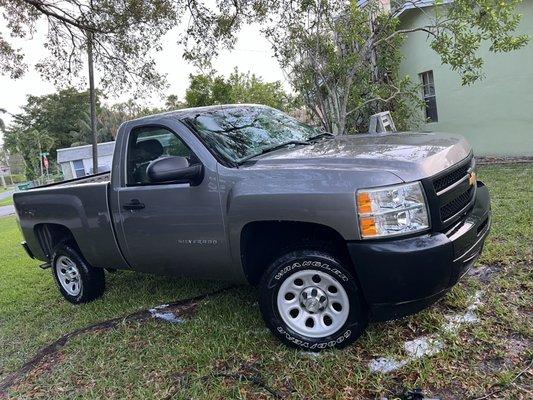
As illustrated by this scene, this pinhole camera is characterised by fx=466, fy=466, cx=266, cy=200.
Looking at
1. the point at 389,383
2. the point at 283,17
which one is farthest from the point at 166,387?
the point at 283,17

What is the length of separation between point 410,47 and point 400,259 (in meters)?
11.8

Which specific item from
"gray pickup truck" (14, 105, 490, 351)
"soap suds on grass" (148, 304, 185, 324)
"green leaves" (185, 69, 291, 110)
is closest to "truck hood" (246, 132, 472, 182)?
"gray pickup truck" (14, 105, 490, 351)

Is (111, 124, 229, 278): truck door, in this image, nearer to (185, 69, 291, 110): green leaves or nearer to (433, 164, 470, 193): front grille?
(433, 164, 470, 193): front grille

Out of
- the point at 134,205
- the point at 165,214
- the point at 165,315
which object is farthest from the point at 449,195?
the point at 165,315

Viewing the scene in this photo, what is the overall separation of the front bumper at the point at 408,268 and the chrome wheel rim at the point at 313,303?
23cm

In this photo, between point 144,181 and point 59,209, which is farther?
point 59,209

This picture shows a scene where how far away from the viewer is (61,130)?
60438 millimetres

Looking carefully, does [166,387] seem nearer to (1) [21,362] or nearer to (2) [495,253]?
(1) [21,362]

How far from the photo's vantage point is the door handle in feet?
13.5

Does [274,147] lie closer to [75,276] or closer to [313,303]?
[313,303]

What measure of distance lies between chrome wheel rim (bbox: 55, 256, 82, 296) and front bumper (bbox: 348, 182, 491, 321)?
3.50m

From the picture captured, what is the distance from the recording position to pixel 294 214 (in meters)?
3.20

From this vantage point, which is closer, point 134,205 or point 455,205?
point 455,205

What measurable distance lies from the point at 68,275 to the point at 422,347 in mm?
3965
